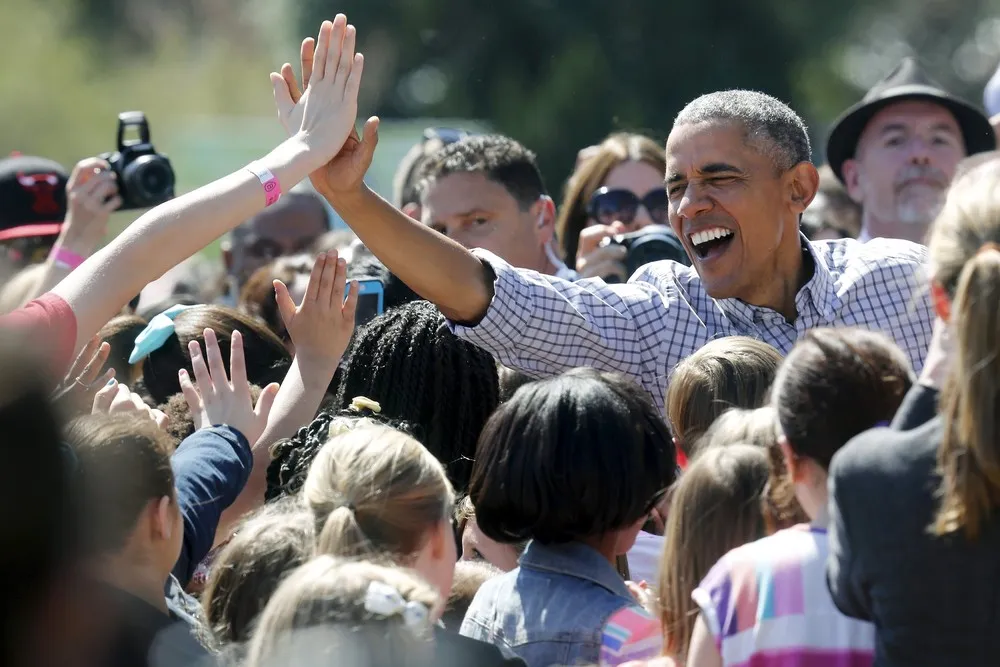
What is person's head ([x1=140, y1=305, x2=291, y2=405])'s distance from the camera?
3.59m

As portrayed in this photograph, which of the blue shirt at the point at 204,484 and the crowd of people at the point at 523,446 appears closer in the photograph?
the crowd of people at the point at 523,446

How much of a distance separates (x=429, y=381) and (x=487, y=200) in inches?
68.6

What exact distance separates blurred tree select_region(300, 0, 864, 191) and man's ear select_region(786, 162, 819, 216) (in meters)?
10.4

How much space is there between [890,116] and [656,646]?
3.27 metres

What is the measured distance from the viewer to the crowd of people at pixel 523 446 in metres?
1.81

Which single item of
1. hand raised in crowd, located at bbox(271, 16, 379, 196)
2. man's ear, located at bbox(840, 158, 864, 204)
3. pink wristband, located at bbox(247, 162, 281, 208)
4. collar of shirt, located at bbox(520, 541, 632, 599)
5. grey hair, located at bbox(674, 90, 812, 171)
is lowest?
collar of shirt, located at bbox(520, 541, 632, 599)

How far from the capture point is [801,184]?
11.3 ft

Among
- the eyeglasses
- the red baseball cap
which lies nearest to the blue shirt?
the red baseball cap

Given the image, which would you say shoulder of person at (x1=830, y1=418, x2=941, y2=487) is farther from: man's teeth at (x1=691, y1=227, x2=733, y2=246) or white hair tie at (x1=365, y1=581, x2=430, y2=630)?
man's teeth at (x1=691, y1=227, x2=733, y2=246)

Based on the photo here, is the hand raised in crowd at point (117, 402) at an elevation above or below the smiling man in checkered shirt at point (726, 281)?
below

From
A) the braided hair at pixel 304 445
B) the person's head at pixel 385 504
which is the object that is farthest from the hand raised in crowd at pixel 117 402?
the person's head at pixel 385 504

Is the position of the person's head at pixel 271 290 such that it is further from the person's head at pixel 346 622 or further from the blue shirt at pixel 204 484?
the person's head at pixel 346 622

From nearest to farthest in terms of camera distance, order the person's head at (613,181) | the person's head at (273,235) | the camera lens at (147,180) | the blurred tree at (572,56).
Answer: the camera lens at (147,180) → the person's head at (613,181) → the person's head at (273,235) → the blurred tree at (572,56)

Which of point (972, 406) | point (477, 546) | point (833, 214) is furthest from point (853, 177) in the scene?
point (972, 406)
